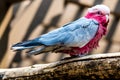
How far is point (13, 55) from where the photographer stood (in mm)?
3881

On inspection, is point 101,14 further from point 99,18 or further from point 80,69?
point 80,69

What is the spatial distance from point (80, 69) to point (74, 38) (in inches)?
5.3

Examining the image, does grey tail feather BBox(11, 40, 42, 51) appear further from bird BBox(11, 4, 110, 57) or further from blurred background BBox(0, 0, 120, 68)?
blurred background BBox(0, 0, 120, 68)

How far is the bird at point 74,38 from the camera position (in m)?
1.61

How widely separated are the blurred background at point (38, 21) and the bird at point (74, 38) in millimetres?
1709

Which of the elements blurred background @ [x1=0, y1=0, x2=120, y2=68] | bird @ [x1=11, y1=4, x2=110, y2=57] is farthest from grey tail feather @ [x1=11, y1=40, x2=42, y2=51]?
blurred background @ [x1=0, y1=0, x2=120, y2=68]

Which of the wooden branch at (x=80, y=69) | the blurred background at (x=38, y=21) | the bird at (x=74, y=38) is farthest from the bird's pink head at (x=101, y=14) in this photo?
the blurred background at (x=38, y=21)

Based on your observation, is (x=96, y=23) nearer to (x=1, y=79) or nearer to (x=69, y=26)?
(x=69, y=26)

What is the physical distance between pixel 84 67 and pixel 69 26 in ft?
0.65

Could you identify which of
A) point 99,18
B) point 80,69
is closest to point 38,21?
point 99,18

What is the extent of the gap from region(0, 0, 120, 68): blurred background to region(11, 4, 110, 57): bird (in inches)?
67.3

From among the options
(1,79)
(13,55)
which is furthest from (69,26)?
(13,55)

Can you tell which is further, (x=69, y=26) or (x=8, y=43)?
(x=8, y=43)

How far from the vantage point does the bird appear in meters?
1.61
